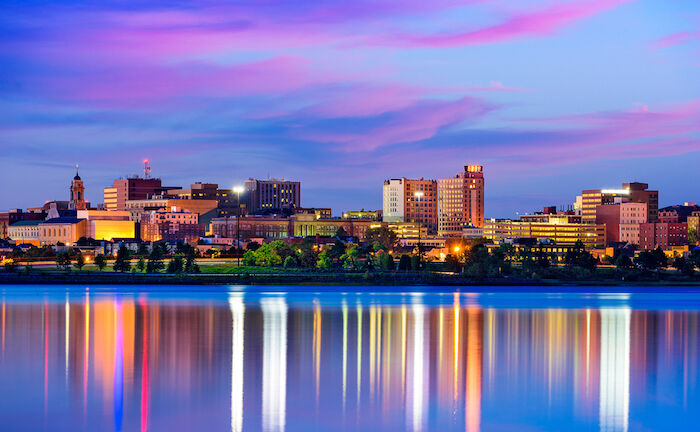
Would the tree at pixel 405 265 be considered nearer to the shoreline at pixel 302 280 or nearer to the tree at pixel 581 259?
the shoreline at pixel 302 280

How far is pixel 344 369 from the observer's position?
1471 inches

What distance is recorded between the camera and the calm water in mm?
28203

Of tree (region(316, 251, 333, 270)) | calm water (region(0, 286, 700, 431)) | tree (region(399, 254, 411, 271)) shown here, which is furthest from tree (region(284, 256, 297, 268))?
calm water (region(0, 286, 700, 431))

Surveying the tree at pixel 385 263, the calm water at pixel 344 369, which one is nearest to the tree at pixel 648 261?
the tree at pixel 385 263

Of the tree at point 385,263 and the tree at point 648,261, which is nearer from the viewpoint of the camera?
the tree at point 385,263

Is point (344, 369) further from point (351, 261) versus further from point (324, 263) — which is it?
point (351, 261)

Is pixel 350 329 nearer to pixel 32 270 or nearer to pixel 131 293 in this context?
pixel 131 293

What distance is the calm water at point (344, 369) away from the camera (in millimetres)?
28203

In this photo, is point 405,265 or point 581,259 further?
point 581,259

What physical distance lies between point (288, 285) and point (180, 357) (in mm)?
62894

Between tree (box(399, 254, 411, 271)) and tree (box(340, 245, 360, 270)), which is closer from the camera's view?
tree (box(340, 245, 360, 270))

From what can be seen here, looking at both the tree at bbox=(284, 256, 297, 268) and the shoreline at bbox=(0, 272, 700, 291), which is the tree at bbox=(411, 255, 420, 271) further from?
the shoreline at bbox=(0, 272, 700, 291)

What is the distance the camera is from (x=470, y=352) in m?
43.3

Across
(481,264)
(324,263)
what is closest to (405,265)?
(324,263)
